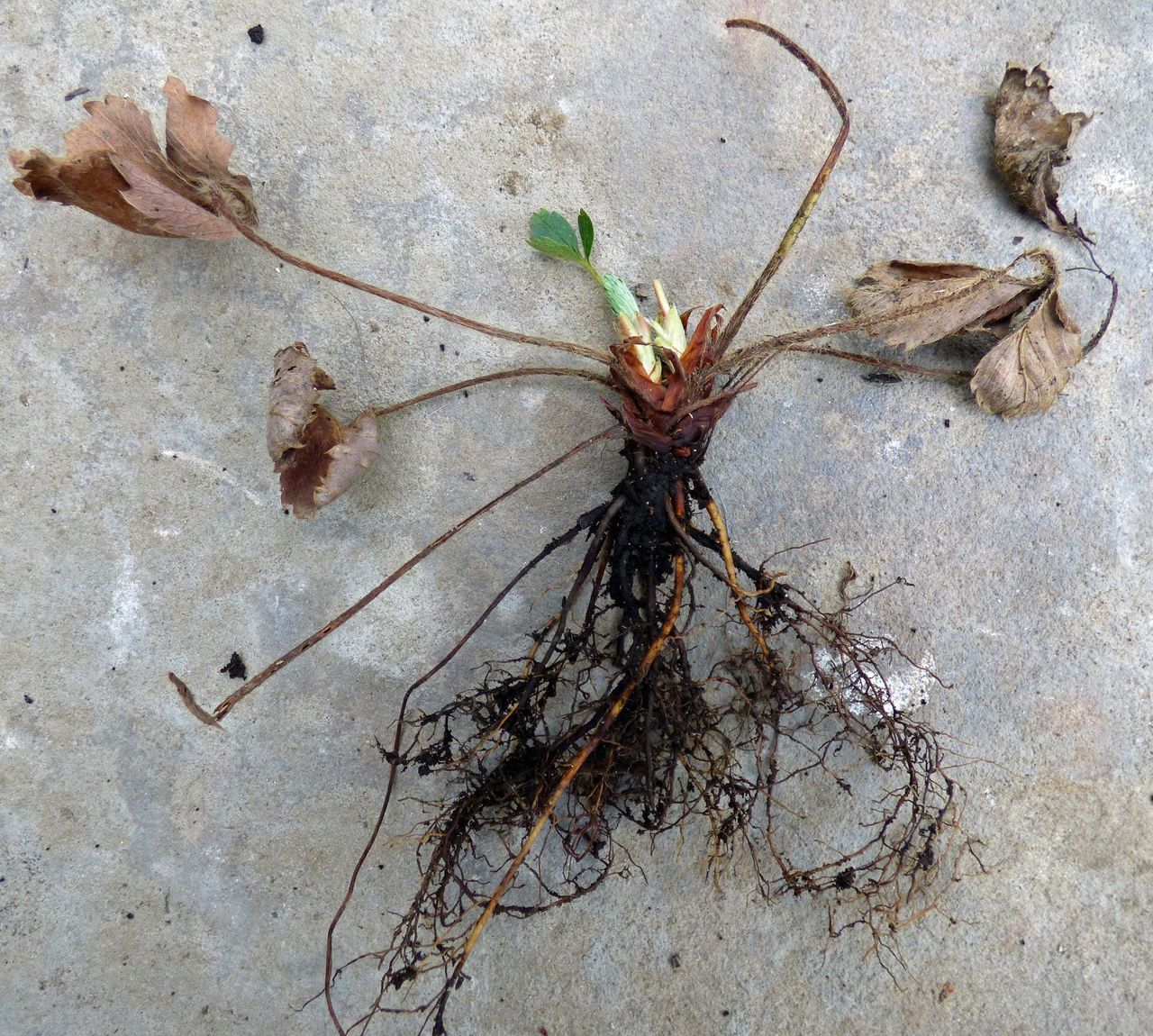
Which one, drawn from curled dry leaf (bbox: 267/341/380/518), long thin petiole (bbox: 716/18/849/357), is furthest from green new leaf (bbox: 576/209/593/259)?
curled dry leaf (bbox: 267/341/380/518)

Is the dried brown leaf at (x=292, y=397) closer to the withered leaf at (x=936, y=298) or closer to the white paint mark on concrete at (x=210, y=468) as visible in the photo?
the white paint mark on concrete at (x=210, y=468)

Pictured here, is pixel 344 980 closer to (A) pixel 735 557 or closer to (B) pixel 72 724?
(B) pixel 72 724

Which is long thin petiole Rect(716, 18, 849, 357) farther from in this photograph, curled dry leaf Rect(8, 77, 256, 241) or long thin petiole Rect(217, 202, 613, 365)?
curled dry leaf Rect(8, 77, 256, 241)

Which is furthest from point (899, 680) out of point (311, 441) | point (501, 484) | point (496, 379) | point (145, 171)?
point (145, 171)

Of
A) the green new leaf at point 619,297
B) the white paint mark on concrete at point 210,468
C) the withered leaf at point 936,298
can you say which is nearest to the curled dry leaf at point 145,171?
the white paint mark on concrete at point 210,468

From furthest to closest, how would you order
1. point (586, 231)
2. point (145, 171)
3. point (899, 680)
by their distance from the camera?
point (899, 680) → point (586, 231) → point (145, 171)

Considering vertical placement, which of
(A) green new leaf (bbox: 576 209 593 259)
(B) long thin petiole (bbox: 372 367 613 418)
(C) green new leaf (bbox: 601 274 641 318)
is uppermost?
(A) green new leaf (bbox: 576 209 593 259)

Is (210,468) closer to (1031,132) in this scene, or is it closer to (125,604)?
(125,604)

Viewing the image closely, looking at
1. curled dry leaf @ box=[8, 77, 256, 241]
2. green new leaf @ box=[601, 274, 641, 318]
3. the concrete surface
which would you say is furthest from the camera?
the concrete surface
